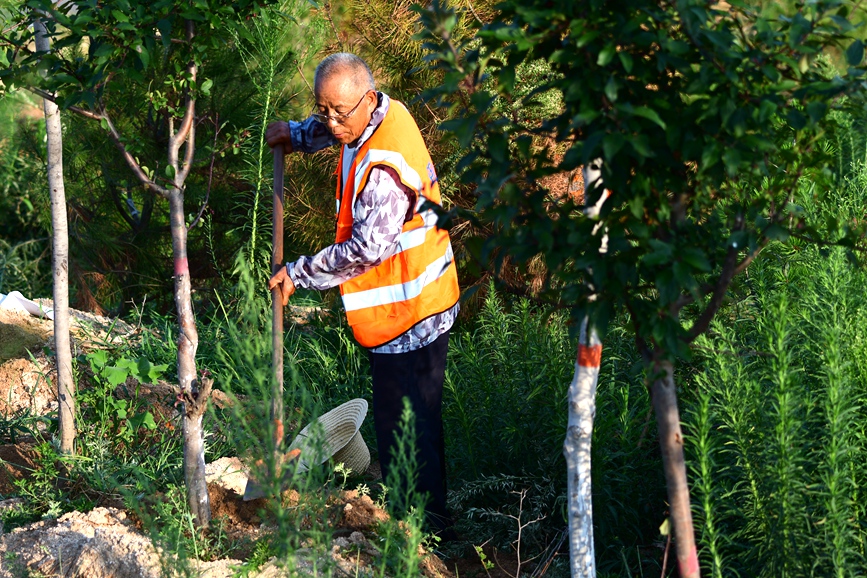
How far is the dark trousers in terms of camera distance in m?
3.53

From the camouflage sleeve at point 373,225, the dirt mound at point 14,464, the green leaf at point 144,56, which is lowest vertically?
the dirt mound at point 14,464

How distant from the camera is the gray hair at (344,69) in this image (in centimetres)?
329

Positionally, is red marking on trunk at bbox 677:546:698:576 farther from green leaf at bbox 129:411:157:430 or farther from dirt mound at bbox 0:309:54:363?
dirt mound at bbox 0:309:54:363

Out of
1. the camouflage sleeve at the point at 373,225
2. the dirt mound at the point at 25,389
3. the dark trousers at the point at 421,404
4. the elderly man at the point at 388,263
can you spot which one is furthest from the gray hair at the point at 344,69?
the dirt mound at the point at 25,389

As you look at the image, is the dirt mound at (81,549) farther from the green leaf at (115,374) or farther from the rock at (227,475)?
the green leaf at (115,374)

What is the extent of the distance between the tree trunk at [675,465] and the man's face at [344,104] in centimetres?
156

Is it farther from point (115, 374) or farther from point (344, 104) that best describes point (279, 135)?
point (115, 374)

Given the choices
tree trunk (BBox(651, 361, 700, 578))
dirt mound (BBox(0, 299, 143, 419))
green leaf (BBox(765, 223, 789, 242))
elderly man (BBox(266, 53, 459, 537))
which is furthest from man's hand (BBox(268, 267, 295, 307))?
green leaf (BBox(765, 223, 789, 242))

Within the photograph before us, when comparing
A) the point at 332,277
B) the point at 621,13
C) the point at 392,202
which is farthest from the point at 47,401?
the point at 621,13

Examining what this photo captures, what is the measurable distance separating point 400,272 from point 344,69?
77 centimetres

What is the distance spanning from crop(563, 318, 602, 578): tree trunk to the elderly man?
35.9 inches

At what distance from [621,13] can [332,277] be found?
163 centimetres

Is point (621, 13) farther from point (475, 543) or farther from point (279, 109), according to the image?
point (279, 109)

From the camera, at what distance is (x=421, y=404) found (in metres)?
3.57
